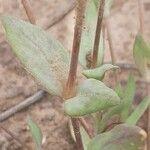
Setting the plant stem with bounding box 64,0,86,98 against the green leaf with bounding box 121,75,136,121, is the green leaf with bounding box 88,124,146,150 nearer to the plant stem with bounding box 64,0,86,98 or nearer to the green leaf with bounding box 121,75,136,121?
the plant stem with bounding box 64,0,86,98

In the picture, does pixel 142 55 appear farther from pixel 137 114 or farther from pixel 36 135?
pixel 36 135

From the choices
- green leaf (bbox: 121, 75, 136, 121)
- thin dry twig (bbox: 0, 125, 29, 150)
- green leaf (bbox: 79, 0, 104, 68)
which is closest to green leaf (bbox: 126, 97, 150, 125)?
green leaf (bbox: 121, 75, 136, 121)

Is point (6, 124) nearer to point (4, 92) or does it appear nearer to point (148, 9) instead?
point (4, 92)

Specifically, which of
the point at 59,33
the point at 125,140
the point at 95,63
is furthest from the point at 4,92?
the point at 125,140

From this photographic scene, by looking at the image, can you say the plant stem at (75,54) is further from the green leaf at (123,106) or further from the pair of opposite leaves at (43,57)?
the green leaf at (123,106)

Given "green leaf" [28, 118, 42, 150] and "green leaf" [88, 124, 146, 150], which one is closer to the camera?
"green leaf" [88, 124, 146, 150]

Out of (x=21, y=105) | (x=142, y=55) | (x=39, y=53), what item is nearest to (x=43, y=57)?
(x=39, y=53)

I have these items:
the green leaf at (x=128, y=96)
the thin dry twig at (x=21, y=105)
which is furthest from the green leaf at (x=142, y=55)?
the thin dry twig at (x=21, y=105)
